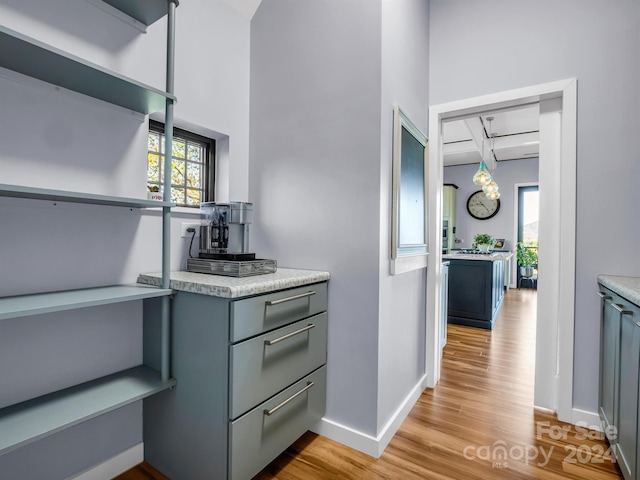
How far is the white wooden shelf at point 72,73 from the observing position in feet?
3.42

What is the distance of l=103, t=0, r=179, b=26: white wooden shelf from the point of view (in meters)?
1.43

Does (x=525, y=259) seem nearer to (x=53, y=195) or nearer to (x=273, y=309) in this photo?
(x=273, y=309)

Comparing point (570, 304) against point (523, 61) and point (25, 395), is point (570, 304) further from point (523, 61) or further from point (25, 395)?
point (25, 395)

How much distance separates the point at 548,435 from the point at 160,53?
2.95 m

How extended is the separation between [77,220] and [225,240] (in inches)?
25.0

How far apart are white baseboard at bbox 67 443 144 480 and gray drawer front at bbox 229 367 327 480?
0.64 metres

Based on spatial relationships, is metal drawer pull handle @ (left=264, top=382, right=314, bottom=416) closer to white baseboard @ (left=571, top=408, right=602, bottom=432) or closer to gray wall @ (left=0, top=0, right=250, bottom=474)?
gray wall @ (left=0, top=0, right=250, bottom=474)

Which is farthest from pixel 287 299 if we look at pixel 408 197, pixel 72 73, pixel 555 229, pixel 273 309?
pixel 555 229

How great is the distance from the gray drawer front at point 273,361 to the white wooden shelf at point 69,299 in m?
0.44

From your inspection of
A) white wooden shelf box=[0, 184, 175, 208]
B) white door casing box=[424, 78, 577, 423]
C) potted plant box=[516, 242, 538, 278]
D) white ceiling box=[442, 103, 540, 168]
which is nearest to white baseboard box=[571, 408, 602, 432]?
white door casing box=[424, 78, 577, 423]

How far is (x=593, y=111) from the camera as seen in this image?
6.31 ft

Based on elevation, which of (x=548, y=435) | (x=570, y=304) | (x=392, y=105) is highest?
(x=392, y=105)

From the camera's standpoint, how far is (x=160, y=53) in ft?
5.47

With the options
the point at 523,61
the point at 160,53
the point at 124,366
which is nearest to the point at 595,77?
the point at 523,61
